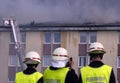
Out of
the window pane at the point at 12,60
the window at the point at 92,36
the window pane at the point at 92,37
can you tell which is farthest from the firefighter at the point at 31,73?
the window pane at the point at 12,60

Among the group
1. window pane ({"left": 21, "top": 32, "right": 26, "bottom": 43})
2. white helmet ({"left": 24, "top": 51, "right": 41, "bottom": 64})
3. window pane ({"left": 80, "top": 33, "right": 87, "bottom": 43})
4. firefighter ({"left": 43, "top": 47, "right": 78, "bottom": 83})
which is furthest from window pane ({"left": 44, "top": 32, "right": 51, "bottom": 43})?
firefighter ({"left": 43, "top": 47, "right": 78, "bottom": 83})

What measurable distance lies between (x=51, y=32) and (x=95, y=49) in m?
32.6

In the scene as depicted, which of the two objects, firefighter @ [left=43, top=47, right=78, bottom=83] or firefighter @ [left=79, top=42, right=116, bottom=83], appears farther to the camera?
firefighter @ [left=43, top=47, right=78, bottom=83]

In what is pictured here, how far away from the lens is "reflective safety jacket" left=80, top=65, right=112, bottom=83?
4.24 m

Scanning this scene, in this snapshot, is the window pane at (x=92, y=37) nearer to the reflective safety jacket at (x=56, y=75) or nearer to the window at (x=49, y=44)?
the window at (x=49, y=44)

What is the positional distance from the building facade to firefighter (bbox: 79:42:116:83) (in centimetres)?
3018

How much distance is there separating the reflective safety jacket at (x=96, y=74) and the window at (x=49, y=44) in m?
31.1

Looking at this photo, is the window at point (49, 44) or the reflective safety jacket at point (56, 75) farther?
the window at point (49, 44)

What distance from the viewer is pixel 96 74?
427cm

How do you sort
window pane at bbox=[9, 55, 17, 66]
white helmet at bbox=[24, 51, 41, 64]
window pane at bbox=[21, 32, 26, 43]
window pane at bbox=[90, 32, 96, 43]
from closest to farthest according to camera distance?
white helmet at bbox=[24, 51, 41, 64] → window pane at bbox=[21, 32, 26, 43] → window pane at bbox=[90, 32, 96, 43] → window pane at bbox=[9, 55, 17, 66]

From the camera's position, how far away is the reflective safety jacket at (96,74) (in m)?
4.24

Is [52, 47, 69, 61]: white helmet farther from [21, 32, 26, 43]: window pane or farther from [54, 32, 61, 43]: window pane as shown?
[54, 32, 61, 43]: window pane

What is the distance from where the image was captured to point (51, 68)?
14.9ft

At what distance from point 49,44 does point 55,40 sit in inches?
29.5
